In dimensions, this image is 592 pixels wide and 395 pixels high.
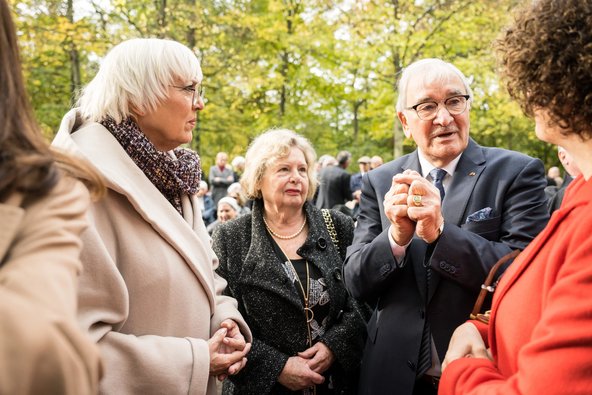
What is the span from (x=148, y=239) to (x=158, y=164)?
371 millimetres

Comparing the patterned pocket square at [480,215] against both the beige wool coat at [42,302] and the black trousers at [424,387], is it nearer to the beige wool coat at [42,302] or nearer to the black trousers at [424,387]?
the black trousers at [424,387]

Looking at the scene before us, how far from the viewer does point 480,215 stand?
2.45 meters

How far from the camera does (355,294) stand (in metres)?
2.58

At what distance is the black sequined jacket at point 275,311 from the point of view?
114 inches

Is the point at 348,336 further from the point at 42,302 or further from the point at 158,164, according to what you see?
the point at 42,302

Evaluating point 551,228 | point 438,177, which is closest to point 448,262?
point 438,177

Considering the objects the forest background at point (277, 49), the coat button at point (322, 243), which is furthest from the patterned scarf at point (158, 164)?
the forest background at point (277, 49)

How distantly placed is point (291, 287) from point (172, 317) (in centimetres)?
102

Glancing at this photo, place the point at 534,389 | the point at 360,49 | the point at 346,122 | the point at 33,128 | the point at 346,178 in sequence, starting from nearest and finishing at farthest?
1. the point at 33,128
2. the point at 534,389
3. the point at 346,178
4. the point at 360,49
5. the point at 346,122

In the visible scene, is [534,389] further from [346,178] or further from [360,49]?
[360,49]

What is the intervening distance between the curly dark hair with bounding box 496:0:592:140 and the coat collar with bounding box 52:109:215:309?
139cm

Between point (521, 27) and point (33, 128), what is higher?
point (521, 27)

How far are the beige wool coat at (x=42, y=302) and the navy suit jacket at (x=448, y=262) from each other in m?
1.59

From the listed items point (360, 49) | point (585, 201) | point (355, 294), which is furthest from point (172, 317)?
point (360, 49)
